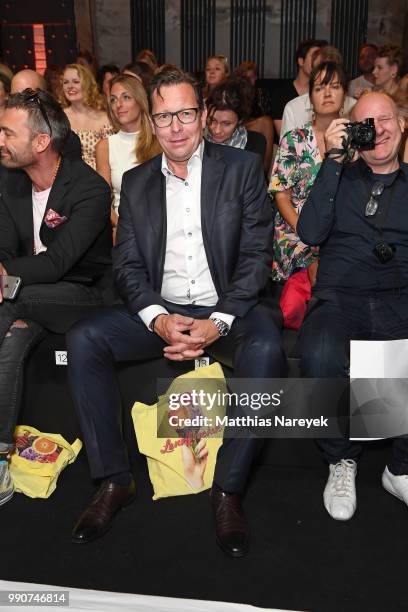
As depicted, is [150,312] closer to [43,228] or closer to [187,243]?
[187,243]

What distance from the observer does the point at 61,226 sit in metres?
2.60

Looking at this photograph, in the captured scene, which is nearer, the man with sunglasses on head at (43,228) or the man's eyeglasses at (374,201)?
the man's eyeglasses at (374,201)

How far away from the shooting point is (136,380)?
8.26 feet

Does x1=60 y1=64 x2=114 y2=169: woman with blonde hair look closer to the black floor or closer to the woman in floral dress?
the woman in floral dress

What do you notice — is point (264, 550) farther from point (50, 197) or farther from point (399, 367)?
point (50, 197)

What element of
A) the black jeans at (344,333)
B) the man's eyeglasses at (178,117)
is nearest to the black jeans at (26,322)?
the man's eyeglasses at (178,117)

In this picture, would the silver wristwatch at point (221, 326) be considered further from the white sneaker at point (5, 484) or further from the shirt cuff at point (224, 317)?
the white sneaker at point (5, 484)

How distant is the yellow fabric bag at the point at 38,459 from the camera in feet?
7.78

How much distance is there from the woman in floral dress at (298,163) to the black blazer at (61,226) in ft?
2.80

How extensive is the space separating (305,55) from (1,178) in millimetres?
3577

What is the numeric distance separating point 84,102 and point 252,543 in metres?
3.25

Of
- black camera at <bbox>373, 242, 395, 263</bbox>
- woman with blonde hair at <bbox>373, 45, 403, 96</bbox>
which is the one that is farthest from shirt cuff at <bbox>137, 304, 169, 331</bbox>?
woman with blonde hair at <bbox>373, 45, 403, 96</bbox>

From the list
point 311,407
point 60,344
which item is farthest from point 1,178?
point 311,407

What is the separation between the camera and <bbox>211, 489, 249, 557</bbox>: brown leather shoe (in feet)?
6.52
